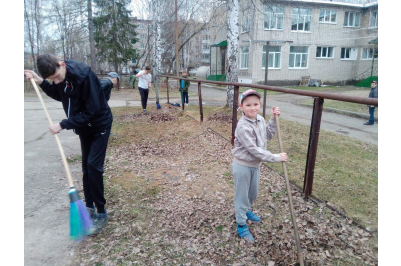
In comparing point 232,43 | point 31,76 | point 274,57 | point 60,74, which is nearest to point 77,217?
point 60,74

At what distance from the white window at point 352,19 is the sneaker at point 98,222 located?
28950mm

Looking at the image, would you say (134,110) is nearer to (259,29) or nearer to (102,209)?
(102,209)

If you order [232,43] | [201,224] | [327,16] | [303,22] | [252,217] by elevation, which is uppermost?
[327,16]

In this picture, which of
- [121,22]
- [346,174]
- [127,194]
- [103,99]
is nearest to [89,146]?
[103,99]

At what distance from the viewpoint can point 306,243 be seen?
2.69 m

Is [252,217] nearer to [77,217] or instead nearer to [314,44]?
[77,217]

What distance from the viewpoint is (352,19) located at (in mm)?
25406

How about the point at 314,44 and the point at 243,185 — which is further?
the point at 314,44

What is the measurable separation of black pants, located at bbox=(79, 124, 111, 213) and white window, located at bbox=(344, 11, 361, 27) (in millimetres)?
28774

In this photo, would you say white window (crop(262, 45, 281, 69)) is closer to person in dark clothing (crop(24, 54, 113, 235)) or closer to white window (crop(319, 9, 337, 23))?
white window (crop(319, 9, 337, 23))

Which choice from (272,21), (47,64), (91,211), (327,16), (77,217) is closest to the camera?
(47,64)

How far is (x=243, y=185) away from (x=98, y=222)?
173 cm

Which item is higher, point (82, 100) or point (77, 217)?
point (82, 100)

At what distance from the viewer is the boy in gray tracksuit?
100 inches
